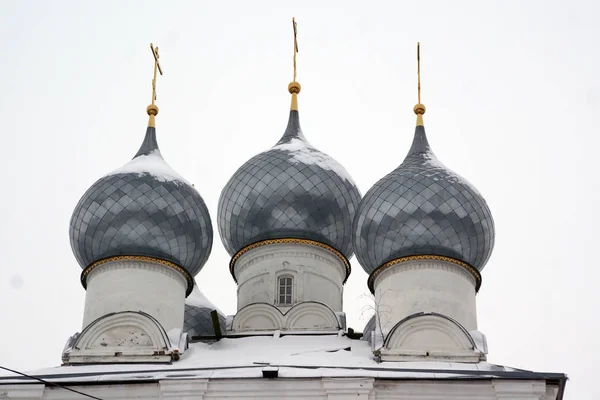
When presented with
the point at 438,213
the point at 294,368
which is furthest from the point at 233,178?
the point at 294,368

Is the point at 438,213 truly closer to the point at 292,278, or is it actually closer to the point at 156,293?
the point at 292,278

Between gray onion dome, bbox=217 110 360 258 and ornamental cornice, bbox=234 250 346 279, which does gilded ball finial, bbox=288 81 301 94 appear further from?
ornamental cornice, bbox=234 250 346 279

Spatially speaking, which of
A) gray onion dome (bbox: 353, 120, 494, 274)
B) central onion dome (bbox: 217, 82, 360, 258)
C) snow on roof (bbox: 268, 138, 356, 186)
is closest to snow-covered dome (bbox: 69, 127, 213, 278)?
central onion dome (bbox: 217, 82, 360, 258)

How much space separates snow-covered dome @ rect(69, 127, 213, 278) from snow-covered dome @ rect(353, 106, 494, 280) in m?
2.17

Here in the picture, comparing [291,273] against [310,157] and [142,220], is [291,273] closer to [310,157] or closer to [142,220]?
[310,157]

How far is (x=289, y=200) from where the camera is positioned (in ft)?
60.6

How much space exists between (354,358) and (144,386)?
2449 mm

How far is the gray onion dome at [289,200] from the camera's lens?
1844cm

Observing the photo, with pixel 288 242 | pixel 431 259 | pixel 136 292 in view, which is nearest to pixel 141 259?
pixel 136 292

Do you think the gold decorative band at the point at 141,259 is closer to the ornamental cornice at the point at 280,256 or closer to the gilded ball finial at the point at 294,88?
the ornamental cornice at the point at 280,256

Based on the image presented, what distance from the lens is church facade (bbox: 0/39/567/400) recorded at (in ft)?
48.6

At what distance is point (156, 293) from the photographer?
17.0 meters

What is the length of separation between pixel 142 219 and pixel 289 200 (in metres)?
2.23

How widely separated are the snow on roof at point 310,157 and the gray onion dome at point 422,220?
147 centimetres
